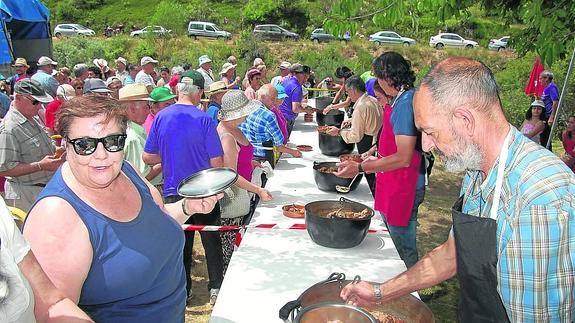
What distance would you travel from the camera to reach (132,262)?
178cm

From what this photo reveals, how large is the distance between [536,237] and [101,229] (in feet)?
4.61

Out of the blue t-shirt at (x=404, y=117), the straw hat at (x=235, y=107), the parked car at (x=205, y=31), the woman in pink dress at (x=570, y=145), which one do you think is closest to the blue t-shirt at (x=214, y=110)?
the straw hat at (x=235, y=107)

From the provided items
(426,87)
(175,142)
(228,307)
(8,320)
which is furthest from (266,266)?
(8,320)

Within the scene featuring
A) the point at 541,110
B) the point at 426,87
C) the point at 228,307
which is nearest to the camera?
the point at 426,87

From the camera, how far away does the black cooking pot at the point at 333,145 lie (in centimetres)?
507

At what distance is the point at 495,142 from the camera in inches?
63.4

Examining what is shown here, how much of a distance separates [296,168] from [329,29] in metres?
1.61

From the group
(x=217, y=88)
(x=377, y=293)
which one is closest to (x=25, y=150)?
(x=217, y=88)

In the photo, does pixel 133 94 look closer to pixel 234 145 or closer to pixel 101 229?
pixel 234 145

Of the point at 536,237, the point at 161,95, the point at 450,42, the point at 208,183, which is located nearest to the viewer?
the point at 536,237

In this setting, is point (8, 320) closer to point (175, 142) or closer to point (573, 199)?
point (573, 199)

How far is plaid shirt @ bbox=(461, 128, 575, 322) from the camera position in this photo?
54.9 inches

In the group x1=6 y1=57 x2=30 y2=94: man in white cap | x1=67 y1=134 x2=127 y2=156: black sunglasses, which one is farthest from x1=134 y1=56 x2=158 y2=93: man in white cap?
x1=67 y1=134 x2=127 y2=156: black sunglasses

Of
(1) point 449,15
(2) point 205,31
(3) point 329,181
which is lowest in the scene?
(2) point 205,31
